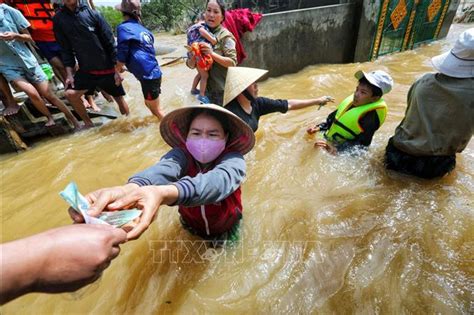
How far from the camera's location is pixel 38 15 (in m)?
3.90

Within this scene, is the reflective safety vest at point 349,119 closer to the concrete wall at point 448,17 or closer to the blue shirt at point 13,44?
the blue shirt at point 13,44

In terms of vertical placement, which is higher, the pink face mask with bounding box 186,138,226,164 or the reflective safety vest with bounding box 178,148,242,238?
the pink face mask with bounding box 186,138,226,164

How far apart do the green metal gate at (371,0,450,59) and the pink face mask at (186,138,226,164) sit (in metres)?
6.80

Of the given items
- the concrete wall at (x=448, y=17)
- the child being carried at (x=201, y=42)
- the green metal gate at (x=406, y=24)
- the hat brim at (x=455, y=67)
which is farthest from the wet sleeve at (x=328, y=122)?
the concrete wall at (x=448, y=17)

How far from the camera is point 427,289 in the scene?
173cm

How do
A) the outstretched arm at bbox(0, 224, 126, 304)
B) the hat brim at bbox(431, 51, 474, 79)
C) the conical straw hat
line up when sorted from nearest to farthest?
the outstretched arm at bbox(0, 224, 126, 304) < the hat brim at bbox(431, 51, 474, 79) < the conical straw hat

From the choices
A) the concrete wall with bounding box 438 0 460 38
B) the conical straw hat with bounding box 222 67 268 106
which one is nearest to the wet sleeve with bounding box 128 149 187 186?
the conical straw hat with bounding box 222 67 268 106

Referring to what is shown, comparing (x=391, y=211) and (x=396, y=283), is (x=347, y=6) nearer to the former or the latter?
(x=391, y=211)

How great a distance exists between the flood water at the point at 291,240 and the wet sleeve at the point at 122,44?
1221mm

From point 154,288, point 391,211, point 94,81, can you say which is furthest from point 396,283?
point 94,81

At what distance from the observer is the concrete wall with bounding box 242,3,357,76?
5.58 meters

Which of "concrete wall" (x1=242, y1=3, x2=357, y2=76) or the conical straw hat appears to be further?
"concrete wall" (x1=242, y1=3, x2=357, y2=76)

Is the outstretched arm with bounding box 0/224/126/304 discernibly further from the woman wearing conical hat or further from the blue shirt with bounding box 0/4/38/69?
the blue shirt with bounding box 0/4/38/69

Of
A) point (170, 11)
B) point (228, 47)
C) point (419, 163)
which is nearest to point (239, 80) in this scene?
point (228, 47)
